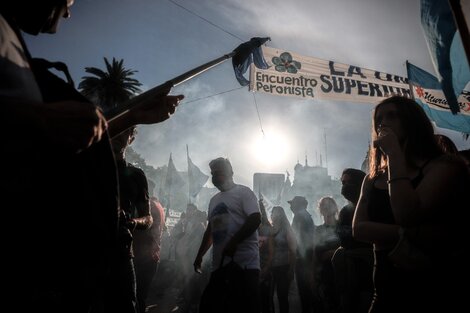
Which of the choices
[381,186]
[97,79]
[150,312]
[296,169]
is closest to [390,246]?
[381,186]

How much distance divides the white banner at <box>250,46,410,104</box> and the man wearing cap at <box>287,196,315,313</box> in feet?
13.2

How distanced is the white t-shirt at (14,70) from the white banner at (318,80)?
29.9ft

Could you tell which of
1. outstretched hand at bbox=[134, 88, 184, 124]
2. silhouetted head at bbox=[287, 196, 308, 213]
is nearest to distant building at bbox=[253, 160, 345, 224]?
silhouetted head at bbox=[287, 196, 308, 213]

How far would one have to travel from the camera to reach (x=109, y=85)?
991 cm

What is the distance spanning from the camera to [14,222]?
2.38ft

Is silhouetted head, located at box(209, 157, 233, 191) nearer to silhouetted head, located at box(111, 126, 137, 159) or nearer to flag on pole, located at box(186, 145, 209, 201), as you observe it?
silhouetted head, located at box(111, 126, 137, 159)

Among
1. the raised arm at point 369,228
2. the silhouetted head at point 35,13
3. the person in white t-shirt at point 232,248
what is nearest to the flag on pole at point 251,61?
the person in white t-shirt at point 232,248

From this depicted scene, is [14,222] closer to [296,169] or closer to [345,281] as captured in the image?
[345,281]

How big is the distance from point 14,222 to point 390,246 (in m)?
1.84

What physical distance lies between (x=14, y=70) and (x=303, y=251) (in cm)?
749

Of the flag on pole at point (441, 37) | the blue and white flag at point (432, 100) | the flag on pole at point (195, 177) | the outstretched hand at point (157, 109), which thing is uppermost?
the flag on pole at point (195, 177)

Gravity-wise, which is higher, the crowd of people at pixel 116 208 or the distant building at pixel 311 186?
Answer: the distant building at pixel 311 186

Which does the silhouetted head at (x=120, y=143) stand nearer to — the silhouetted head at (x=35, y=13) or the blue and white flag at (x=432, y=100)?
the silhouetted head at (x=35, y=13)

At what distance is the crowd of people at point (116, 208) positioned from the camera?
2.47ft
